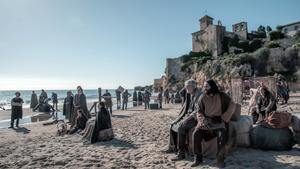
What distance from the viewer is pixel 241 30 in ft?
235

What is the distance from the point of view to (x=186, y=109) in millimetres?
5961

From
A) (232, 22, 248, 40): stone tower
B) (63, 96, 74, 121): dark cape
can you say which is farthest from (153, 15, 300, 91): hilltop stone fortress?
(63, 96, 74, 121): dark cape

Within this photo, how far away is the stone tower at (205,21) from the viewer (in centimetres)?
7719

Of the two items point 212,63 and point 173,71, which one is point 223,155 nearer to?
point 212,63

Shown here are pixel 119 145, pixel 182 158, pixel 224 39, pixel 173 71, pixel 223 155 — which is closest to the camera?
pixel 223 155

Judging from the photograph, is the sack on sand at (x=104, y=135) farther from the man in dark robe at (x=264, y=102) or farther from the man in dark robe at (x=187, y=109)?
the man in dark robe at (x=264, y=102)

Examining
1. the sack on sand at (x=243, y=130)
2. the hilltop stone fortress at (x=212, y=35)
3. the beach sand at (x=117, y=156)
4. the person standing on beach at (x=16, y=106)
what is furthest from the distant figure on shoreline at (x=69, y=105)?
the hilltop stone fortress at (x=212, y=35)

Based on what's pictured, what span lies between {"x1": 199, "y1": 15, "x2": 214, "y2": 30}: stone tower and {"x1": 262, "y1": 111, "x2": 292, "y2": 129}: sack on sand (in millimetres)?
73632

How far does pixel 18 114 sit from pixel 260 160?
1129 cm

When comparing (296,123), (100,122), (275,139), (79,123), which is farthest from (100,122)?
(296,123)

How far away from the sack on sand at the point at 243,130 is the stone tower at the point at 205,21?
73664 millimetres

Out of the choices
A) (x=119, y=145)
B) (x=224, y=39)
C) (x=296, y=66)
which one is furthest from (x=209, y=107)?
(x=224, y=39)

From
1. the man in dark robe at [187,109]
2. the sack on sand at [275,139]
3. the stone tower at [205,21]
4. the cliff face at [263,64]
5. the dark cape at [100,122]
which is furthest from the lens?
the stone tower at [205,21]

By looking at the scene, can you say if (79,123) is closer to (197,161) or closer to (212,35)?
(197,161)
